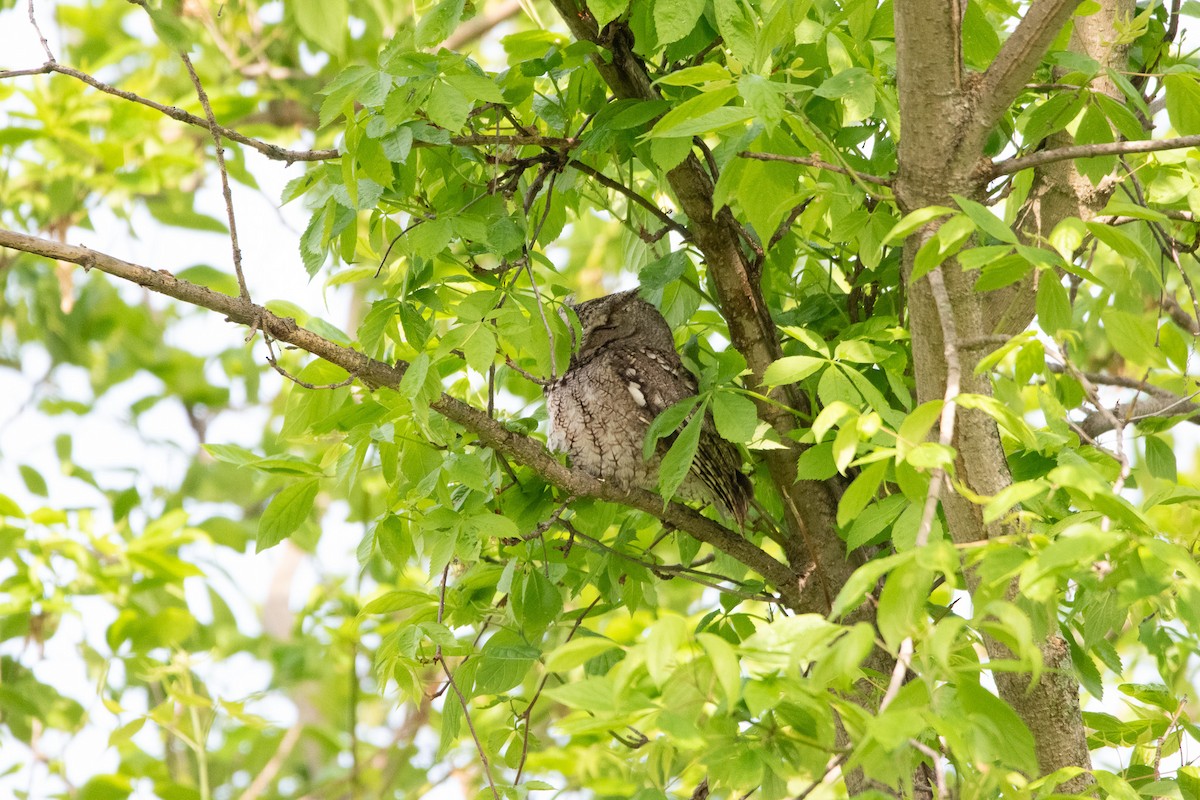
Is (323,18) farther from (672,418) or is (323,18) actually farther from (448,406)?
(672,418)

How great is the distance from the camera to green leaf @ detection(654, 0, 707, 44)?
1.70m

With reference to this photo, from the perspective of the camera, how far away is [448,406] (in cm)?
205

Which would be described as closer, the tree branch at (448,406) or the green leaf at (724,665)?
the green leaf at (724,665)

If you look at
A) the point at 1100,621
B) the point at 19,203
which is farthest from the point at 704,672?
the point at 19,203

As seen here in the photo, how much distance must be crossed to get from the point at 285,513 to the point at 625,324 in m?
1.51

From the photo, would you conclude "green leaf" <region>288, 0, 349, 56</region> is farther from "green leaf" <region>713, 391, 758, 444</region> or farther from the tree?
"green leaf" <region>713, 391, 758, 444</region>

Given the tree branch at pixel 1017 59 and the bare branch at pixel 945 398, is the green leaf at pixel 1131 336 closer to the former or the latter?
the bare branch at pixel 945 398

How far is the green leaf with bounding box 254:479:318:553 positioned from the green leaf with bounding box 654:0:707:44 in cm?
120

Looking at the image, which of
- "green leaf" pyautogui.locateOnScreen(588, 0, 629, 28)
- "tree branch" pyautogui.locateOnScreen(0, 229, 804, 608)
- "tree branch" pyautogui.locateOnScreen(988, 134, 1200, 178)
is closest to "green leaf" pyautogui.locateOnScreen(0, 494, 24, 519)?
"tree branch" pyautogui.locateOnScreen(0, 229, 804, 608)

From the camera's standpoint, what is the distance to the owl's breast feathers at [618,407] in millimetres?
3150

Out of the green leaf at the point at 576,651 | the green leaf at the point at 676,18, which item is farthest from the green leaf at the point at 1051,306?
the green leaf at the point at 576,651

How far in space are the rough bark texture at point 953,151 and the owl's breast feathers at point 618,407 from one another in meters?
1.22

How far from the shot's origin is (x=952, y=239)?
4.45ft

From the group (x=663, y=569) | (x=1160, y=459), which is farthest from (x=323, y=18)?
(x=1160, y=459)
